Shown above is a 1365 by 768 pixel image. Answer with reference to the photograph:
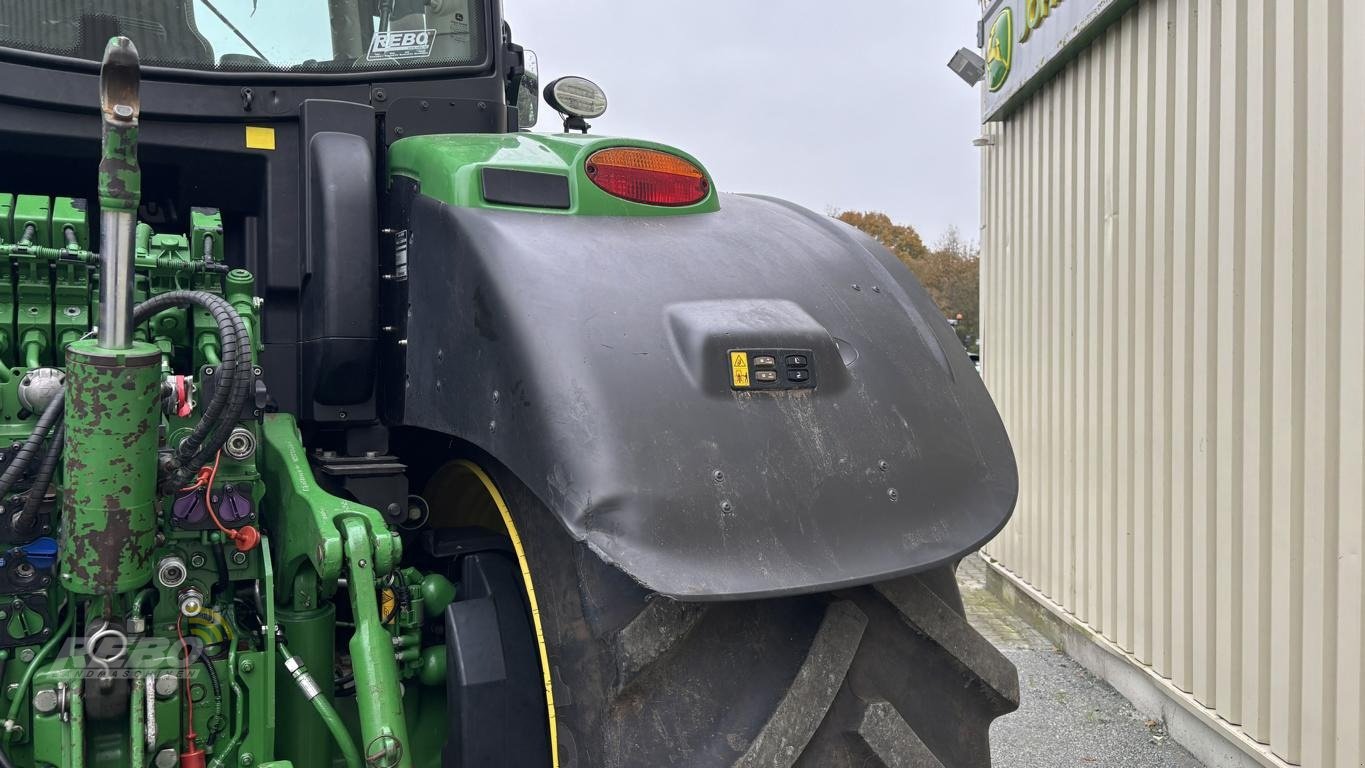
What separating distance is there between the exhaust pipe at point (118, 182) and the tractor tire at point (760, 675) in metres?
0.74

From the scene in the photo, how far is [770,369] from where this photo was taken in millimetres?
1688

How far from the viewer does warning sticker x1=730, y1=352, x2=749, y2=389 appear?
1.66 meters

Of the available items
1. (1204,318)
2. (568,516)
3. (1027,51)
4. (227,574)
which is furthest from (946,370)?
(1027,51)

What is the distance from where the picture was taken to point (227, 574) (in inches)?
79.7

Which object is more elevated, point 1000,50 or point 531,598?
point 1000,50

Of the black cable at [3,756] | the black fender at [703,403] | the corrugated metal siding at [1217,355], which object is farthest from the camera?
the corrugated metal siding at [1217,355]

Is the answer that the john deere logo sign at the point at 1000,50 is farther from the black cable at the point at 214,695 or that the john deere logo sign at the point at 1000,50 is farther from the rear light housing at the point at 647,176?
the black cable at the point at 214,695

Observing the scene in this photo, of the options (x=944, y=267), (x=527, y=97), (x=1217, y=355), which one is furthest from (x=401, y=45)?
(x=944, y=267)

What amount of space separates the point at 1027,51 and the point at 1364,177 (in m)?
3.19

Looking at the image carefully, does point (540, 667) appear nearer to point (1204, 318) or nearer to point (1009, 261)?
point (1204, 318)

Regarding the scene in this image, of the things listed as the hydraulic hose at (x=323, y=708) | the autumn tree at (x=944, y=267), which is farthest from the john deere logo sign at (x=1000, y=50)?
the autumn tree at (x=944, y=267)

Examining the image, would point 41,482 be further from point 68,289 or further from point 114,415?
point 68,289

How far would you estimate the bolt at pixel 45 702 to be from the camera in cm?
178

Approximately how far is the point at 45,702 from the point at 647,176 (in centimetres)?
139
